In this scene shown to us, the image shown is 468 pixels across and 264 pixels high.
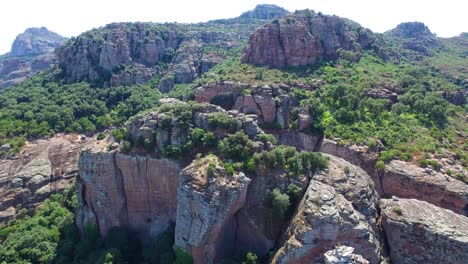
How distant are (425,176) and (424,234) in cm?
1932

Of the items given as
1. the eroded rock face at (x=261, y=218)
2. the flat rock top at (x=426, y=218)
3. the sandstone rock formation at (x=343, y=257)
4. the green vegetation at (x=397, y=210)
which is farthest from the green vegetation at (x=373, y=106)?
the sandstone rock formation at (x=343, y=257)

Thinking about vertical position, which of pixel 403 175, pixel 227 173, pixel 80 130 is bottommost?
pixel 80 130

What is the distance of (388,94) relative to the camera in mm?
75875

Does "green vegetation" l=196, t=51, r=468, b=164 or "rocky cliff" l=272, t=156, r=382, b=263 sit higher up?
"green vegetation" l=196, t=51, r=468, b=164

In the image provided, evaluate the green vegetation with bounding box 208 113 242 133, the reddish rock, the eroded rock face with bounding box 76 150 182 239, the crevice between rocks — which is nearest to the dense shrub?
the green vegetation with bounding box 208 113 242 133

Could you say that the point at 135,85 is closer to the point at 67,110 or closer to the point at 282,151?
the point at 67,110

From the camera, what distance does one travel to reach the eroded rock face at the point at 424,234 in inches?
1342

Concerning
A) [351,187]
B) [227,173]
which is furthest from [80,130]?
[351,187]

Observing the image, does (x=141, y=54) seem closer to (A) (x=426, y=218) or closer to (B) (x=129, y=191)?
(B) (x=129, y=191)

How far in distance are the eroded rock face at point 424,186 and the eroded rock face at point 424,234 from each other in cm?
1362

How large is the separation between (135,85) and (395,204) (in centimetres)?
9241

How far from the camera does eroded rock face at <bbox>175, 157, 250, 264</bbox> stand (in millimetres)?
37781

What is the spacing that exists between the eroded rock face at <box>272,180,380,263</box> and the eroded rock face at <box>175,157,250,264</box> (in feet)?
23.5

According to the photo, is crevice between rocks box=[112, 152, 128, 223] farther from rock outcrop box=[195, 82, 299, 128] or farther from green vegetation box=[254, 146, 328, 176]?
rock outcrop box=[195, 82, 299, 128]
